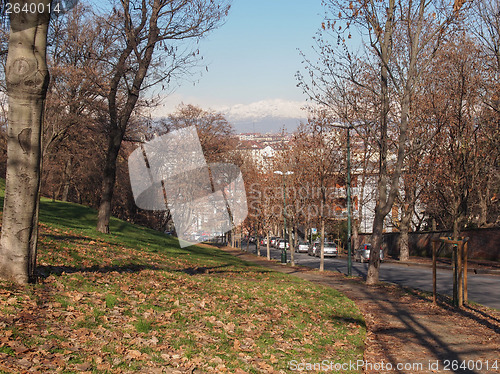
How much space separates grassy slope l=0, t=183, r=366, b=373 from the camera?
562 cm

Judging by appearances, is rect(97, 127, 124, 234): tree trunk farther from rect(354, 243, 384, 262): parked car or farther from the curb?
rect(354, 243, 384, 262): parked car

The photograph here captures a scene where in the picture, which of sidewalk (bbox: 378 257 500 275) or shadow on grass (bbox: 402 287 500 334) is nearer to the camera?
shadow on grass (bbox: 402 287 500 334)

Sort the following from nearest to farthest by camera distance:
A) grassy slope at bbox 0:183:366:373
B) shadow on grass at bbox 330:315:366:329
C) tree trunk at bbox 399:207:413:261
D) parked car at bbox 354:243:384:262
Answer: grassy slope at bbox 0:183:366:373
shadow on grass at bbox 330:315:366:329
tree trunk at bbox 399:207:413:261
parked car at bbox 354:243:384:262

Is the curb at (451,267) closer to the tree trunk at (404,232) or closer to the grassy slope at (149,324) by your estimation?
the tree trunk at (404,232)

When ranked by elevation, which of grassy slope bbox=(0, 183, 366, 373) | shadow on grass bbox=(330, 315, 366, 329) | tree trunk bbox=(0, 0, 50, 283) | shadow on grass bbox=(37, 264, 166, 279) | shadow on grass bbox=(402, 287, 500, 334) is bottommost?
shadow on grass bbox=(330, 315, 366, 329)

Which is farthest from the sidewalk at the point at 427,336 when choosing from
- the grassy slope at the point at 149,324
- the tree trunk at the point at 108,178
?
the tree trunk at the point at 108,178

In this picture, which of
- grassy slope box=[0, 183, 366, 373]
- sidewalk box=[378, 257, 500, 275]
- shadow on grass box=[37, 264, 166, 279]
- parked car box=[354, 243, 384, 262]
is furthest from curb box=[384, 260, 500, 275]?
shadow on grass box=[37, 264, 166, 279]

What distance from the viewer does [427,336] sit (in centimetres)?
952

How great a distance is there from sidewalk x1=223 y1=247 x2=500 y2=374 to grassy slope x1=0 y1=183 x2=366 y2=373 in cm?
42

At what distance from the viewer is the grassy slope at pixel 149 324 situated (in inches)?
221

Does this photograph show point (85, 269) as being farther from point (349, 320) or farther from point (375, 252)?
point (375, 252)

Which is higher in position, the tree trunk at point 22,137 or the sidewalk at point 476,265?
the tree trunk at point 22,137

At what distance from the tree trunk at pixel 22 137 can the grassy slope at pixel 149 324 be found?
517mm

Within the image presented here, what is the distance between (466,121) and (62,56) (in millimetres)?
23595
